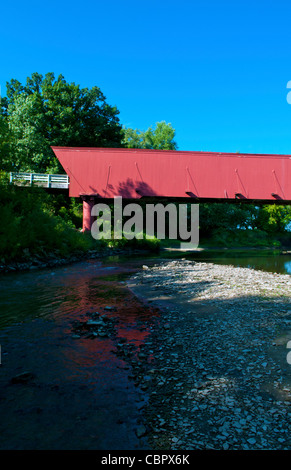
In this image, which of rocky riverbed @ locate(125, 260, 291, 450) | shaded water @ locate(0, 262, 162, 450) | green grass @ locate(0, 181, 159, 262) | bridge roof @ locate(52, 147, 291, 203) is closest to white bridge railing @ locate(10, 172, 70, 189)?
bridge roof @ locate(52, 147, 291, 203)

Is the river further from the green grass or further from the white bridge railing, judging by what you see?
the white bridge railing

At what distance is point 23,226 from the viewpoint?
46.2ft

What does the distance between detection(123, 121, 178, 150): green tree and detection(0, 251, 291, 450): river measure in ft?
152

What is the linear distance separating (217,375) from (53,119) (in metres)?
33.2

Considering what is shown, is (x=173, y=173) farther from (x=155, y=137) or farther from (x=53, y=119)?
(x=155, y=137)

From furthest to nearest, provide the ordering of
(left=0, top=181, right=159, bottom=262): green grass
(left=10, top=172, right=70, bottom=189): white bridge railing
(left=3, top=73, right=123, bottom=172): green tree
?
(left=3, top=73, right=123, bottom=172): green tree, (left=10, top=172, right=70, bottom=189): white bridge railing, (left=0, top=181, right=159, bottom=262): green grass

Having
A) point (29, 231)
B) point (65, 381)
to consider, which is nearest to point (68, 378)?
point (65, 381)

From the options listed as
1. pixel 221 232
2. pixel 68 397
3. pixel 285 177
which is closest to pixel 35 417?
pixel 68 397

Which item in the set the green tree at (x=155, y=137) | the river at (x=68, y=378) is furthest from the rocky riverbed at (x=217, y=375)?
the green tree at (x=155, y=137)

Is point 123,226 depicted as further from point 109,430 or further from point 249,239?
point 109,430

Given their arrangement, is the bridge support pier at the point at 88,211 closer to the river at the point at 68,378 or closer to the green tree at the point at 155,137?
the river at the point at 68,378

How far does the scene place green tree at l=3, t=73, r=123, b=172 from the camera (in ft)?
97.7

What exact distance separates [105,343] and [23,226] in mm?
11432

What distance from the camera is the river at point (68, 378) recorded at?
2.42 m
